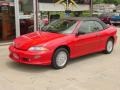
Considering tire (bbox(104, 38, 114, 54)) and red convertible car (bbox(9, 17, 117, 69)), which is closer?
red convertible car (bbox(9, 17, 117, 69))

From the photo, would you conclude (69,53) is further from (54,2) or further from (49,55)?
(54,2)

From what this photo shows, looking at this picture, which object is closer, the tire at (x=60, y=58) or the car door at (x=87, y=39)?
the tire at (x=60, y=58)

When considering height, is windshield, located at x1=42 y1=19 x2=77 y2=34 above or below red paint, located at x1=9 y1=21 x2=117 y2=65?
above

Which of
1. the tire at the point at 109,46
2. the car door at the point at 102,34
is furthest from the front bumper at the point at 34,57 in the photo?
the tire at the point at 109,46

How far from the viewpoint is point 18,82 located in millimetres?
5875

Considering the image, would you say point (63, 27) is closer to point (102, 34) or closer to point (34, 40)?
point (34, 40)

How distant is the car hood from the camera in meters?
6.79

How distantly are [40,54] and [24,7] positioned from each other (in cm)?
514

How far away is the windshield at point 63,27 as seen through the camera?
301 inches

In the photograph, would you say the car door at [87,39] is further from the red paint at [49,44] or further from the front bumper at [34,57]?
the front bumper at [34,57]

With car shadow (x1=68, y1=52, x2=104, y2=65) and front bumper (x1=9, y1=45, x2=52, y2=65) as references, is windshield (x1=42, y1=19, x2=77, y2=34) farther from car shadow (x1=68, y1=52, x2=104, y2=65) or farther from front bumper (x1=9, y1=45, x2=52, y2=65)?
front bumper (x1=9, y1=45, x2=52, y2=65)

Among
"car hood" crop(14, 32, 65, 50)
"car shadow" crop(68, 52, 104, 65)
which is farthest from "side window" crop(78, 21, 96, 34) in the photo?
"car shadow" crop(68, 52, 104, 65)

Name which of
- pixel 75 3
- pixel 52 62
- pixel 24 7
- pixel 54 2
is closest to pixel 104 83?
pixel 52 62

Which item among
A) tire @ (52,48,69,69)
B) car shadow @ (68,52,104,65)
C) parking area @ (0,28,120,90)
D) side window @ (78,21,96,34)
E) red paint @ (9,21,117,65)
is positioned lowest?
parking area @ (0,28,120,90)
